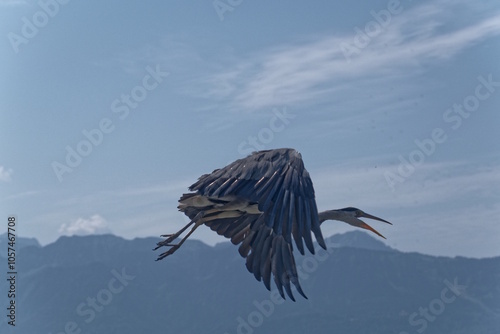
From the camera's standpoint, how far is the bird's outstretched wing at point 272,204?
14.2 m

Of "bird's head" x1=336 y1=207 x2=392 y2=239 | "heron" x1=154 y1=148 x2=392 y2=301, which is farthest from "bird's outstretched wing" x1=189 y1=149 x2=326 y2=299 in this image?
"bird's head" x1=336 y1=207 x2=392 y2=239

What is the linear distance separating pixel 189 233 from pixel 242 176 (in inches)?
120

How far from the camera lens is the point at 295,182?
49.6 ft

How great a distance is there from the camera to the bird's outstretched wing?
1423cm

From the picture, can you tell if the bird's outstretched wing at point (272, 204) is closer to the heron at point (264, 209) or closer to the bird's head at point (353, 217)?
the heron at point (264, 209)

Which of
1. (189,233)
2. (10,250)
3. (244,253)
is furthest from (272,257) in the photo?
(10,250)

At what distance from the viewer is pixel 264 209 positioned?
14602 mm

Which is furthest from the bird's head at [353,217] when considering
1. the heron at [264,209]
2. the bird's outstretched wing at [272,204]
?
the bird's outstretched wing at [272,204]

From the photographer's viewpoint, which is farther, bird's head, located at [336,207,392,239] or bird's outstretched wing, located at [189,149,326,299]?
bird's head, located at [336,207,392,239]

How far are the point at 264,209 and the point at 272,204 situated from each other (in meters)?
0.16

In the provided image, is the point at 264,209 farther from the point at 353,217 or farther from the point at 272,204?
the point at 353,217

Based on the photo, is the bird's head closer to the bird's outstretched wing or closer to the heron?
the heron

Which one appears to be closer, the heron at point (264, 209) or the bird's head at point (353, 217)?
the heron at point (264, 209)

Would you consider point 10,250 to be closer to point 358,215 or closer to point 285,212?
point 358,215
